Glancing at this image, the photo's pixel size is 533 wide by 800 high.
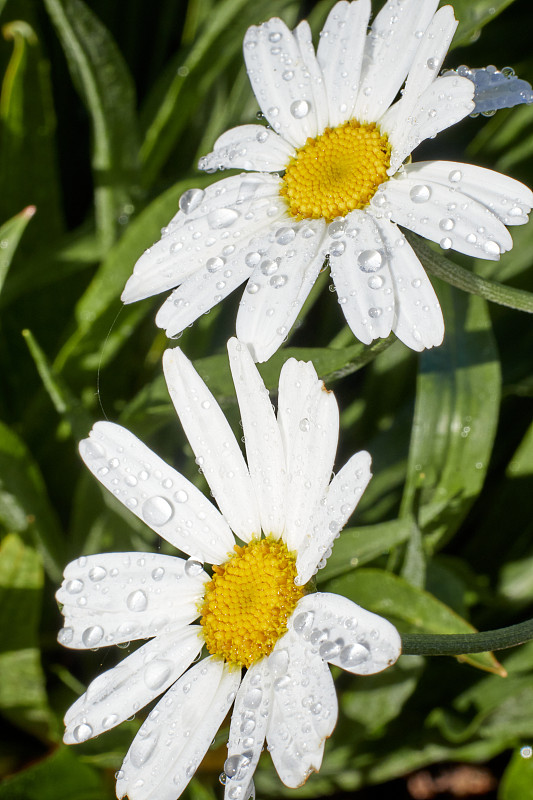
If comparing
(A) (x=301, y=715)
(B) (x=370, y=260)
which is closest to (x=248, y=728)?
(A) (x=301, y=715)

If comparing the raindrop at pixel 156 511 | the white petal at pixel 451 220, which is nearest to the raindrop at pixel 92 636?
the raindrop at pixel 156 511

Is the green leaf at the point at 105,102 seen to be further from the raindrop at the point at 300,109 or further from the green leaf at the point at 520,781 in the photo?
the green leaf at the point at 520,781

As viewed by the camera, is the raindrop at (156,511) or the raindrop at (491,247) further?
the raindrop at (156,511)

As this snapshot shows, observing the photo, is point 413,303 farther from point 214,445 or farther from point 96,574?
point 96,574

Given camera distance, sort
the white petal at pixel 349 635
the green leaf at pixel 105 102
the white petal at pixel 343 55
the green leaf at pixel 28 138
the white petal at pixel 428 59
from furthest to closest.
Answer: the green leaf at pixel 28 138
the green leaf at pixel 105 102
the white petal at pixel 343 55
the white petal at pixel 428 59
the white petal at pixel 349 635

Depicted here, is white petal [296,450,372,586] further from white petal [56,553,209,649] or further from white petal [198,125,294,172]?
white petal [198,125,294,172]

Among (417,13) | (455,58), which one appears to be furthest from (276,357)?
(455,58)
